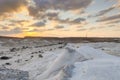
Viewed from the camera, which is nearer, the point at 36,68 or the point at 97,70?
the point at 97,70

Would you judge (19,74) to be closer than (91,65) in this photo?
No

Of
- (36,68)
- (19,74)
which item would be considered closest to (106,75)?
(19,74)

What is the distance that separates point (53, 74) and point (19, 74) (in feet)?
9.84

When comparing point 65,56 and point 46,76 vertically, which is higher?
point 65,56

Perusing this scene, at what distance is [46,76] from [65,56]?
2.10m

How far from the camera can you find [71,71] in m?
10.8

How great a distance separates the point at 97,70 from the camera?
33.8 ft

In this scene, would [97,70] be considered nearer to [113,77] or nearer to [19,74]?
[113,77]

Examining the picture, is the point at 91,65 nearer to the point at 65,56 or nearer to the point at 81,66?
the point at 81,66

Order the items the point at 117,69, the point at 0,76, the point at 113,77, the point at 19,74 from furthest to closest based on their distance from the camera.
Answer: the point at 19,74
the point at 0,76
the point at 117,69
the point at 113,77

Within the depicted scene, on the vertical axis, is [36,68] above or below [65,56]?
below

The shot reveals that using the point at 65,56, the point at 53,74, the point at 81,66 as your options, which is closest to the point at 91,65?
the point at 81,66

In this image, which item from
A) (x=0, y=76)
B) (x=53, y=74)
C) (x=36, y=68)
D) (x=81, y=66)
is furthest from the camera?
(x=36, y=68)

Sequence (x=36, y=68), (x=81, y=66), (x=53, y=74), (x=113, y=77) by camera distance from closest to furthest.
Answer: (x=113, y=77) < (x=81, y=66) < (x=53, y=74) < (x=36, y=68)
